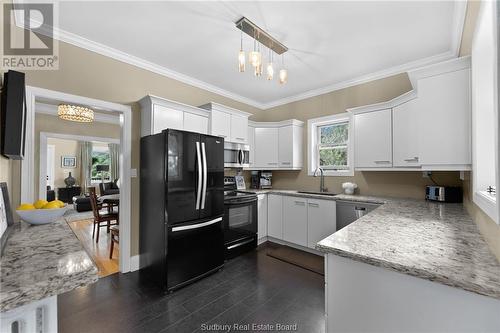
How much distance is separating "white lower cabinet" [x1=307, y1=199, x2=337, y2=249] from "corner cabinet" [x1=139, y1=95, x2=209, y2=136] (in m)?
2.06

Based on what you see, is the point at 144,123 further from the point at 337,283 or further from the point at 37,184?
the point at 37,184

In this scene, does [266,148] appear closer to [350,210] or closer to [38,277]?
[350,210]

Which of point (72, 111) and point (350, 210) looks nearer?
point (350, 210)

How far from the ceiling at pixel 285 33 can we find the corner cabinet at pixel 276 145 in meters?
1.02

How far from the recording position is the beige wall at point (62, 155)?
26.5 ft

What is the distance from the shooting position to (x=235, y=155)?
12.6 ft

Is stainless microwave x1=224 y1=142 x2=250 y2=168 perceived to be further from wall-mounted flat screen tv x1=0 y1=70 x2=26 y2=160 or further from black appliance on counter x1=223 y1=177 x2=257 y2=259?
wall-mounted flat screen tv x1=0 y1=70 x2=26 y2=160

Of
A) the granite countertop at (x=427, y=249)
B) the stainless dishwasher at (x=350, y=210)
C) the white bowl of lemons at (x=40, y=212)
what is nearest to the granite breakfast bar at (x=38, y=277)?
the white bowl of lemons at (x=40, y=212)

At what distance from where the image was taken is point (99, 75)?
8.39ft

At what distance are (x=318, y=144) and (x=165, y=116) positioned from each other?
2703mm

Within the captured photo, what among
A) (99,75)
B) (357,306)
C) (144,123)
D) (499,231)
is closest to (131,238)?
(144,123)

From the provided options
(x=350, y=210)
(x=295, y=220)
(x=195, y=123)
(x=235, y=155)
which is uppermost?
(x=195, y=123)

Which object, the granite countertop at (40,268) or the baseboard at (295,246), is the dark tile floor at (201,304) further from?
the granite countertop at (40,268)

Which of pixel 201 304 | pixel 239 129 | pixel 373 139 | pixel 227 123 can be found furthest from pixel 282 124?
pixel 201 304
